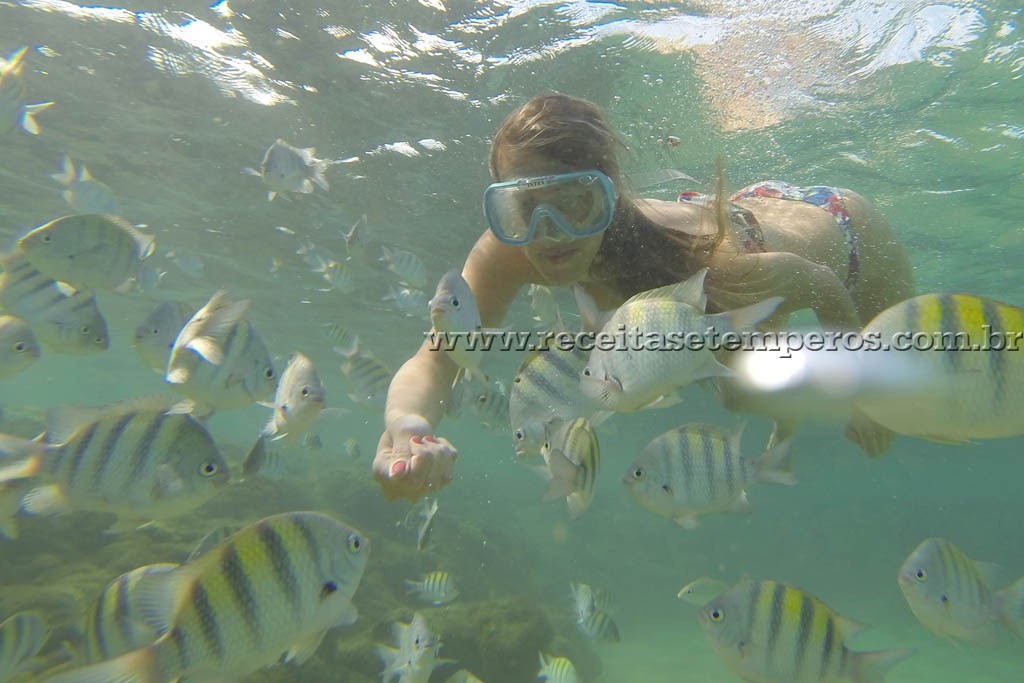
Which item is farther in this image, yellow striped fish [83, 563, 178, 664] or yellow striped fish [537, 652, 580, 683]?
yellow striped fish [537, 652, 580, 683]

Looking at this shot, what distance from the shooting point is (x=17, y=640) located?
398cm

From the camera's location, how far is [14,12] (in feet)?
31.7

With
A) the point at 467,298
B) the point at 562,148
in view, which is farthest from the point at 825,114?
the point at 467,298

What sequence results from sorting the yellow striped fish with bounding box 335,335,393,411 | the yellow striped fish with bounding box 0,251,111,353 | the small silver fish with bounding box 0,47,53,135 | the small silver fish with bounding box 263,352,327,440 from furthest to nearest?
the yellow striped fish with bounding box 335,335,393,411 → the small silver fish with bounding box 0,47,53,135 → the yellow striped fish with bounding box 0,251,111,353 → the small silver fish with bounding box 263,352,327,440

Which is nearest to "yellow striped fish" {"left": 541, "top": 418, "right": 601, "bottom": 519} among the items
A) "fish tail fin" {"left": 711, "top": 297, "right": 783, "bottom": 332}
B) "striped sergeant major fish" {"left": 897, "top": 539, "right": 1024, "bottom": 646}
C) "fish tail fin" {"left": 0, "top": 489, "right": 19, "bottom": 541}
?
"fish tail fin" {"left": 711, "top": 297, "right": 783, "bottom": 332}

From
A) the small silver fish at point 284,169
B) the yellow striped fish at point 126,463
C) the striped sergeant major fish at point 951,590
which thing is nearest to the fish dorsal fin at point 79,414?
the yellow striped fish at point 126,463

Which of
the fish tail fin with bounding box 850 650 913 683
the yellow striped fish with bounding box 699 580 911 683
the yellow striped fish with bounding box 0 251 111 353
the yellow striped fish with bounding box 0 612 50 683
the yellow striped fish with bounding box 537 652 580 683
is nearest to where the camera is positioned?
the fish tail fin with bounding box 850 650 913 683

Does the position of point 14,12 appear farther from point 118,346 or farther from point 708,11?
point 118,346

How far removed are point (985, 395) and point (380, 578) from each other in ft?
46.3

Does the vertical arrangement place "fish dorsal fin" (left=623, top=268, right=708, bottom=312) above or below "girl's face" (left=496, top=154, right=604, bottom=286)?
above

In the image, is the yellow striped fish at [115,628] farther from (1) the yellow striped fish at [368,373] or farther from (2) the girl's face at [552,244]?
(2) the girl's face at [552,244]

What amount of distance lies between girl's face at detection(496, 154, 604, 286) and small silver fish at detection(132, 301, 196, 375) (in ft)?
8.23

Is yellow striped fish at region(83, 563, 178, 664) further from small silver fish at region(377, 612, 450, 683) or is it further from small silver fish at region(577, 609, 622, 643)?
small silver fish at region(577, 609, 622, 643)

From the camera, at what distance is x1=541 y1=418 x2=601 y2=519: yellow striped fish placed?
2.73 m
